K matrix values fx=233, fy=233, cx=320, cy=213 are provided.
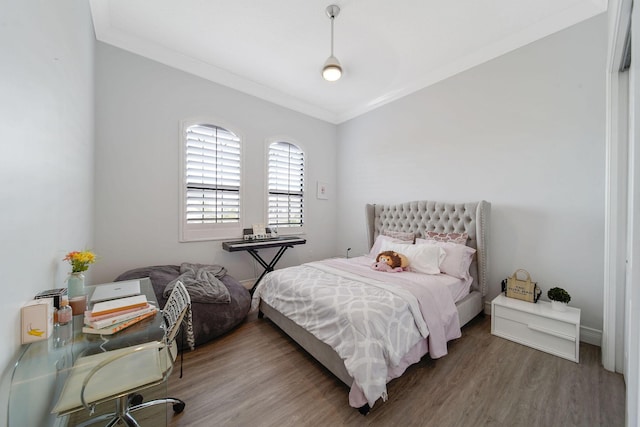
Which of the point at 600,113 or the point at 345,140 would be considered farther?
the point at 345,140

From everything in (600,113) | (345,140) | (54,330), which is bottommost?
(54,330)

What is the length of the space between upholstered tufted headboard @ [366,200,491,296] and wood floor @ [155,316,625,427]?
0.93m

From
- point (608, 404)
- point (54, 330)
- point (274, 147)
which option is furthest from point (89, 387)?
point (274, 147)

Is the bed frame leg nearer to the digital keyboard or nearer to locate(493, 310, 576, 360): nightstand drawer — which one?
locate(493, 310, 576, 360): nightstand drawer

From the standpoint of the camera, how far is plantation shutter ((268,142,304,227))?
4156mm

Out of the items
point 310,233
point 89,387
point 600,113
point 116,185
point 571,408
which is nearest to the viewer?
point 89,387

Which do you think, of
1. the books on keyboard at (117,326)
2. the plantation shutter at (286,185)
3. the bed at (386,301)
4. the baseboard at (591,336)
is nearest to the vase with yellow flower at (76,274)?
the books on keyboard at (117,326)

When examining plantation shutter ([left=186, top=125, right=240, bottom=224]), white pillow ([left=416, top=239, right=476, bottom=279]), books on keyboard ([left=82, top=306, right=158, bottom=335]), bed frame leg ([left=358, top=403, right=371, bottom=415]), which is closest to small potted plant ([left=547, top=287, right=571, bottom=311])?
white pillow ([left=416, top=239, right=476, bottom=279])

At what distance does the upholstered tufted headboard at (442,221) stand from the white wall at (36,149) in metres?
3.60

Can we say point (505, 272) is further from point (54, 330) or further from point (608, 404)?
point (54, 330)

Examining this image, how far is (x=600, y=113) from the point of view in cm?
223

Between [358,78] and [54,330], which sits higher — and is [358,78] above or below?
above

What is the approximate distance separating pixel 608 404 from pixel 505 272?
54.7 inches

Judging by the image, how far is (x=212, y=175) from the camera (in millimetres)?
3494
